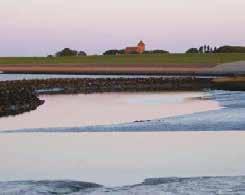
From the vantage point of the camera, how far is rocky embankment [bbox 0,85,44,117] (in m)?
37.4

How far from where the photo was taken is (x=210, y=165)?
1738 cm

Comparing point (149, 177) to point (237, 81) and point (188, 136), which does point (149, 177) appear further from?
point (237, 81)

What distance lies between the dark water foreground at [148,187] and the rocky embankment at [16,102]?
66.9ft

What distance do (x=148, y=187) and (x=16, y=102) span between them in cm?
2787

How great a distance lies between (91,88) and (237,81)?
543 inches

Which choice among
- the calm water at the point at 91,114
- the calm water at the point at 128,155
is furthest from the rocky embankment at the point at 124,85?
the calm water at the point at 128,155

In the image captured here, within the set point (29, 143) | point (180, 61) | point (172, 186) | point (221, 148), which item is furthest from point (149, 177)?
point (180, 61)

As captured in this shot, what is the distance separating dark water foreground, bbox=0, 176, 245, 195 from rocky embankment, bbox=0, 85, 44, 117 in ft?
66.9

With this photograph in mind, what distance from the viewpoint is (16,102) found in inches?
1629

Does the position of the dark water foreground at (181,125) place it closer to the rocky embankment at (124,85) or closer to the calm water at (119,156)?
the calm water at (119,156)

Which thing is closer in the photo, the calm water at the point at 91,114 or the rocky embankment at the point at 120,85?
the calm water at the point at 91,114

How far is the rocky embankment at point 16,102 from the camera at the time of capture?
37406mm

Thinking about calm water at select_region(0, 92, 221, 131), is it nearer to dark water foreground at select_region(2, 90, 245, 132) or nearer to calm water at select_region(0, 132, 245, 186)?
dark water foreground at select_region(2, 90, 245, 132)

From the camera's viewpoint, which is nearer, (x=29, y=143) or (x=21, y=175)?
(x=21, y=175)
